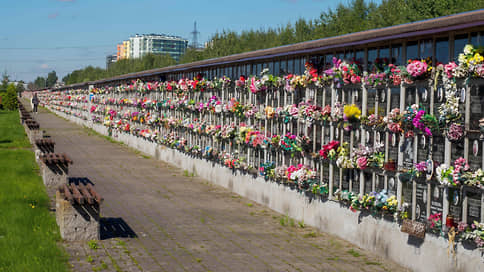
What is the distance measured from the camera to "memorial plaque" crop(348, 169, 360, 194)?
8.80m

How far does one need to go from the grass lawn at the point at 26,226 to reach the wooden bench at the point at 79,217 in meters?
0.21

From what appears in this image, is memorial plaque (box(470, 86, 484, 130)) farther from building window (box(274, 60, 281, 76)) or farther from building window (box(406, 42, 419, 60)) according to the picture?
building window (box(274, 60, 281, 76))

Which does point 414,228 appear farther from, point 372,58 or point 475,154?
point 372,58

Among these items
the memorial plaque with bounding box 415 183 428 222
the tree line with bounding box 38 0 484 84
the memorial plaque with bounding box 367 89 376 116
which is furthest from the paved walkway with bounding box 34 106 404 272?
the tree line with bounding box 38 0 484 84

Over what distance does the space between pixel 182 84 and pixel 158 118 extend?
300 centimetres

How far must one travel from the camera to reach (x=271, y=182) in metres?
11.7

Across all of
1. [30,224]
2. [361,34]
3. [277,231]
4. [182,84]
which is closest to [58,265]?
[30,224]

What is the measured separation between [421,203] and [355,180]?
5.31 feet

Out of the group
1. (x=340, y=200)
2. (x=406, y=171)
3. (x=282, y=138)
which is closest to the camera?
(x=406, y=171)

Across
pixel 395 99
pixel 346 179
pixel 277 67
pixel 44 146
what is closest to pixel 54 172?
pixel 44 146

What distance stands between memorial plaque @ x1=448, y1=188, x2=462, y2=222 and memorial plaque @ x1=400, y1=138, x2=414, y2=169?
816 millimetres

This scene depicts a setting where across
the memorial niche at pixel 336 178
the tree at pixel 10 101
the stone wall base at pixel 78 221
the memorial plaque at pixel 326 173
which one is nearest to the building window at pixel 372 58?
the memorial niche at pixel 336 178

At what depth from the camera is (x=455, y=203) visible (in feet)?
22.1

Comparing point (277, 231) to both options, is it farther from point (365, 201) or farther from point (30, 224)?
point (30, 224)
